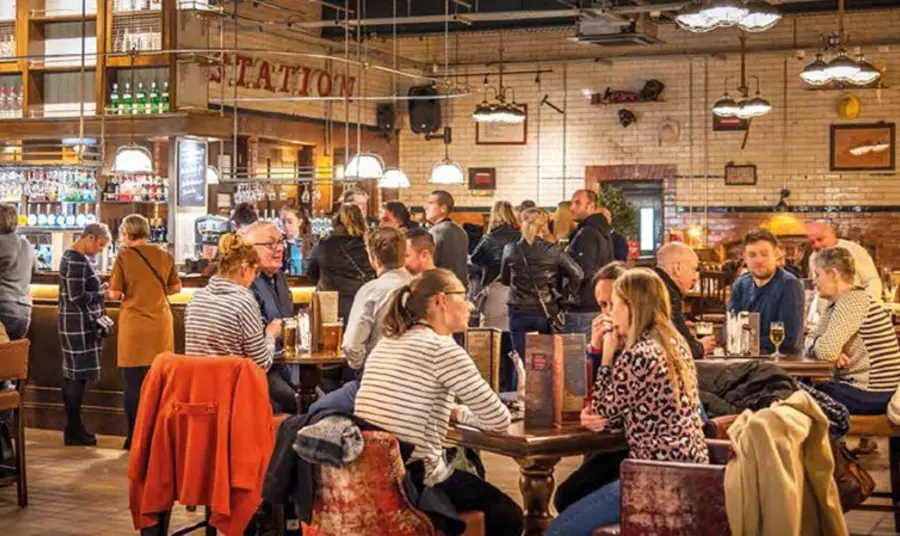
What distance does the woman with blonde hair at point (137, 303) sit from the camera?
8.84m

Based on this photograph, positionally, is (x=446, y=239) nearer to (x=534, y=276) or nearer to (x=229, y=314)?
(x=534, y=276)

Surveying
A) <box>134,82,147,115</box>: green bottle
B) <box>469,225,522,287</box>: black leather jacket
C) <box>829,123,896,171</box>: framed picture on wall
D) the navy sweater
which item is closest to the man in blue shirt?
the navy sweater

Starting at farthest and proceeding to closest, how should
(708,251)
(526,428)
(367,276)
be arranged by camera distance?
(708,251)
(367,276)
(526,428)

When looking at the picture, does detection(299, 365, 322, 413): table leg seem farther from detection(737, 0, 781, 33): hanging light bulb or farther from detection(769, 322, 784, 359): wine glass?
detection(737, 0, 781, 33): hanging light bulb

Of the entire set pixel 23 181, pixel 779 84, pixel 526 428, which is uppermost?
pixel 779 84

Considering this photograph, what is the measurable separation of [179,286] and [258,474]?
11.0 feet

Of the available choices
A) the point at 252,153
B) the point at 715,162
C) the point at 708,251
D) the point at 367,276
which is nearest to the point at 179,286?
the point at 367,276

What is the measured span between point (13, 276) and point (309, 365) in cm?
299

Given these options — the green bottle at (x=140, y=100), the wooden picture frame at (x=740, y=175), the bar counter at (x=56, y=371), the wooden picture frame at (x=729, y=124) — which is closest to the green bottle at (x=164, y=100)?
the green bottle at (x=140, y=100)

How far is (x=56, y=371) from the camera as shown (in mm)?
10117

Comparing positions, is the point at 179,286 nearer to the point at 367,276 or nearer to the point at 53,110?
the point at 367,276

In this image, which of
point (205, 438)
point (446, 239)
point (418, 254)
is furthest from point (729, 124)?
point (205, 438)

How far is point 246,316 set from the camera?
638 cm

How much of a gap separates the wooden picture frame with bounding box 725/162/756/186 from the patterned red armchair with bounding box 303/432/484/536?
14085 millimetres
